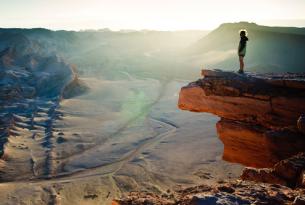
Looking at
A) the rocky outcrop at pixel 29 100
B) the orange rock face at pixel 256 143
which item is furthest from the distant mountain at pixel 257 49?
the orange rock face at pixel 256 143

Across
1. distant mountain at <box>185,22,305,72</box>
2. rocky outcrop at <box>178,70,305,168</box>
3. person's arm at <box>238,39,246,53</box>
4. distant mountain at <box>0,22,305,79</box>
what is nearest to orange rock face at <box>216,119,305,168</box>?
rocky outcrop at <box>178,70,305,168</box>

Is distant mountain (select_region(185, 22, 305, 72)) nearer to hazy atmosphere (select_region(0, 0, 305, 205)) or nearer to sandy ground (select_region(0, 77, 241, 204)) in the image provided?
hazy atmosphere (select_region(0, 0, 305, 205))

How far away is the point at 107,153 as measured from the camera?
109 ft

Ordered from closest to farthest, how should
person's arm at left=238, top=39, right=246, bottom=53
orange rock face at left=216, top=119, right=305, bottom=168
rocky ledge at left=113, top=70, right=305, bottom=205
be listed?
1. rocky ledge at left=113, top=70, right=305, bottom=205
2. orange rock face at left=216, top=119, right=305, bottom=168
3. person's arm at left=238, top=39, right=246, bottom=53

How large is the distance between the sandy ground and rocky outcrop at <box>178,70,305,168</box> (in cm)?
1238

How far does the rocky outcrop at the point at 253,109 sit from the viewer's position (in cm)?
1112

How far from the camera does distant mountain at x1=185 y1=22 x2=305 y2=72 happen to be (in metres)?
53.9

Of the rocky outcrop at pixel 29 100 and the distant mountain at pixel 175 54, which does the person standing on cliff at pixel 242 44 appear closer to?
the rocky outcrop at pixel 29 100

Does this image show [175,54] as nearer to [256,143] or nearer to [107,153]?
[107,153]

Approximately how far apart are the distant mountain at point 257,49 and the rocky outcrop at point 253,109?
3985 cm

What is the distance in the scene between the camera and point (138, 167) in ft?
94.5

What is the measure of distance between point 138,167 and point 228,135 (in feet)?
54.6

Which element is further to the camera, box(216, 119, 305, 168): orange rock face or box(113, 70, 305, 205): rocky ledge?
box(216, 119, 305, 168): orange rock face

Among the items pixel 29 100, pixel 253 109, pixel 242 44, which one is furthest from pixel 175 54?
pixel 253 109
